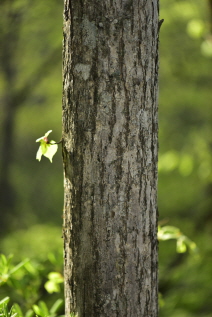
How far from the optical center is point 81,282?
128 cm

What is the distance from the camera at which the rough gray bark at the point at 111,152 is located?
1156mm

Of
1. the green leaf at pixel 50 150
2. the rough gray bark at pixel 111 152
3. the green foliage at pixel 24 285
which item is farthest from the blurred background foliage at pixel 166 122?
the green leaf at pixel 50 150

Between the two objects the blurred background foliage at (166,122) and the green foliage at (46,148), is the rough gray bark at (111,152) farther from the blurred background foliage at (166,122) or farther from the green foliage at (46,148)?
the blurred background foliage at (166,122)

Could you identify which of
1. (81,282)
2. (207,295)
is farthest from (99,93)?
(207,295)

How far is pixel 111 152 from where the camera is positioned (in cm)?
118

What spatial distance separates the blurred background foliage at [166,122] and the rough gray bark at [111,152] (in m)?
1.93

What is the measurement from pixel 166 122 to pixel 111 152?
494cm

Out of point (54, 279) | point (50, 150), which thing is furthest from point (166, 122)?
point (50, 150)

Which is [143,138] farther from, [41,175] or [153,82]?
[41,175]

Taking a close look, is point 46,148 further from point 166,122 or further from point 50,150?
point 166,122

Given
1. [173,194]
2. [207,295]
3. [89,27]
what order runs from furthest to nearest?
[173,194], [207,295], [89,27]

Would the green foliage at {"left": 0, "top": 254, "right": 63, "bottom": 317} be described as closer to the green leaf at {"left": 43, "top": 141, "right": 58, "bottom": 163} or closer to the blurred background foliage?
the green leaf at {"left": 43, "top": 141, "right": 58, "bottom": 163}

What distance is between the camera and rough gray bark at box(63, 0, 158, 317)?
116 centimetres

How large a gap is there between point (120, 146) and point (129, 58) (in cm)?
31
